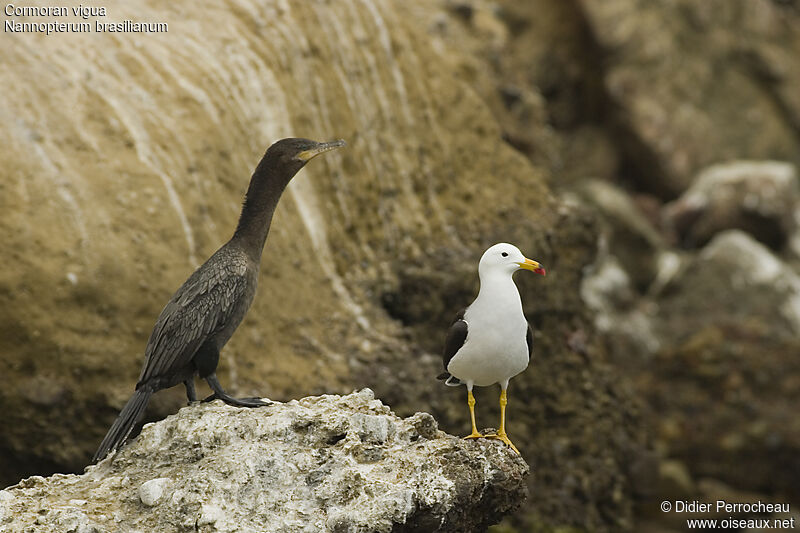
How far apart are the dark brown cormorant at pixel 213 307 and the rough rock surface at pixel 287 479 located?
0.36 metres

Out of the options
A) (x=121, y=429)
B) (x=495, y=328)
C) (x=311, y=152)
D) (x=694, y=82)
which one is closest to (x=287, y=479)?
(x=121, y=429)

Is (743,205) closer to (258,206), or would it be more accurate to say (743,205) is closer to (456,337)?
(258,206)

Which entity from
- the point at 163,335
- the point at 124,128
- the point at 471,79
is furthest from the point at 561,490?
the point at 163,335

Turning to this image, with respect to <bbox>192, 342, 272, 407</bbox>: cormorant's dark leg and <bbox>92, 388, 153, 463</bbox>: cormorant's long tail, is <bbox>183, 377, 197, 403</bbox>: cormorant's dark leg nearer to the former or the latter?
<bbox>192, 342, 272, 407</bbox>: cormorant's dark leg

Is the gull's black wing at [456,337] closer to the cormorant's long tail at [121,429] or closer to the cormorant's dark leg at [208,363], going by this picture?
the cormorant's dark leg at [208,363]

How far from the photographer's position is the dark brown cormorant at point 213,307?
709 cm

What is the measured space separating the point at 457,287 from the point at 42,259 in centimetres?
469

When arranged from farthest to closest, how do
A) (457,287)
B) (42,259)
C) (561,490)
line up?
1. (561,490)
2. (457,287)
3. (42,259)

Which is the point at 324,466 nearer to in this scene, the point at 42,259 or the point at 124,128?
the point at 42,259

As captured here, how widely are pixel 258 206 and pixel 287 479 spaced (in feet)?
7.05

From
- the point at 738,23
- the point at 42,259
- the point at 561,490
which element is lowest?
the point at 561,490

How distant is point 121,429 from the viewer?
675 centimetres

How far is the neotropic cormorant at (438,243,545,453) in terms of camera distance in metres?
6.72

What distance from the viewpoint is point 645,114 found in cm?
2436
